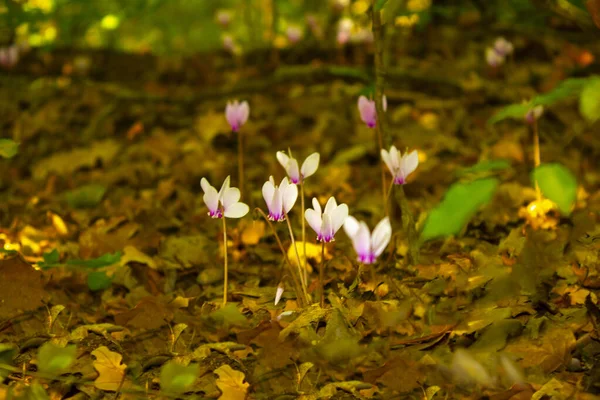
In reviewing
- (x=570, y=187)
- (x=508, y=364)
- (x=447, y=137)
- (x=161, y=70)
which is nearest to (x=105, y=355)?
(x=508, y=364)

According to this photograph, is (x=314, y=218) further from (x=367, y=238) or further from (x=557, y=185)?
(x=557, y=185)

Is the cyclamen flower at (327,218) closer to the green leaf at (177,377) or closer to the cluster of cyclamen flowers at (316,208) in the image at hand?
the cluster of cyclamen flowers at (316,208)

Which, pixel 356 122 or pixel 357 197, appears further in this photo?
pixel 356 122

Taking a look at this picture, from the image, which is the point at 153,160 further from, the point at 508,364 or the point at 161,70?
the point at 508,364

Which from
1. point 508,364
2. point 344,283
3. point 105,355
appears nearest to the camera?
point 508,364

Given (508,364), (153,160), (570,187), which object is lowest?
(153,160)

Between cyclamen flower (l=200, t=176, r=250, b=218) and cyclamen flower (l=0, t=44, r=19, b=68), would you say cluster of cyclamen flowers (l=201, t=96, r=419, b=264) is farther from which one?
cyclamen flower (l=0, t=44, r=19, b=68)
